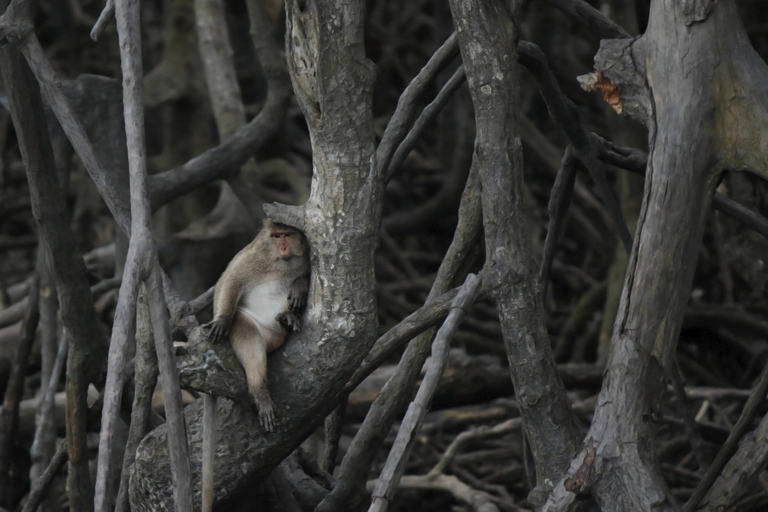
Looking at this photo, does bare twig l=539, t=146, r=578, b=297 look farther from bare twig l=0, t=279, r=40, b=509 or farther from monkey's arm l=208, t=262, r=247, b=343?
bare twig l=0, t=279, r=40, b=509

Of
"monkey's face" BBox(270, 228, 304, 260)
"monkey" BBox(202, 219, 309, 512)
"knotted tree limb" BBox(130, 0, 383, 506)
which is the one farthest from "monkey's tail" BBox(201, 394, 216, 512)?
"monkey's face" BBox(270, 228, 304, 260)

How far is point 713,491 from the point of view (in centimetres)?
227

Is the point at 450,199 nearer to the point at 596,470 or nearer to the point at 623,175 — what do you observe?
the point at 623,175

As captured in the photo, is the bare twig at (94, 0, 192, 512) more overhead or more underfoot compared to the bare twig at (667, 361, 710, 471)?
more overhead

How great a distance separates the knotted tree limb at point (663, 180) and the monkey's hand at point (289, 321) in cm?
68

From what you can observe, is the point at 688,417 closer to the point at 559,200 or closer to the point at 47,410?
the point at 559,200

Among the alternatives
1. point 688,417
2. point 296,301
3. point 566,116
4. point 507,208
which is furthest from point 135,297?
point 688,417

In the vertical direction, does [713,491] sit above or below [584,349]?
above

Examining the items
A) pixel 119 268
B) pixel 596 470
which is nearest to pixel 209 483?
pixel 596 470

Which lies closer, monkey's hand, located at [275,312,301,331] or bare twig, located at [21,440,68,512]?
monkey's hand, located at [275,312,301,331]

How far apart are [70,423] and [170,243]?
1232 mm

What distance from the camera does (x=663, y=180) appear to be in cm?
211

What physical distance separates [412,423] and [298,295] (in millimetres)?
450

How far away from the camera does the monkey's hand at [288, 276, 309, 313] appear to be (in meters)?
2.34
